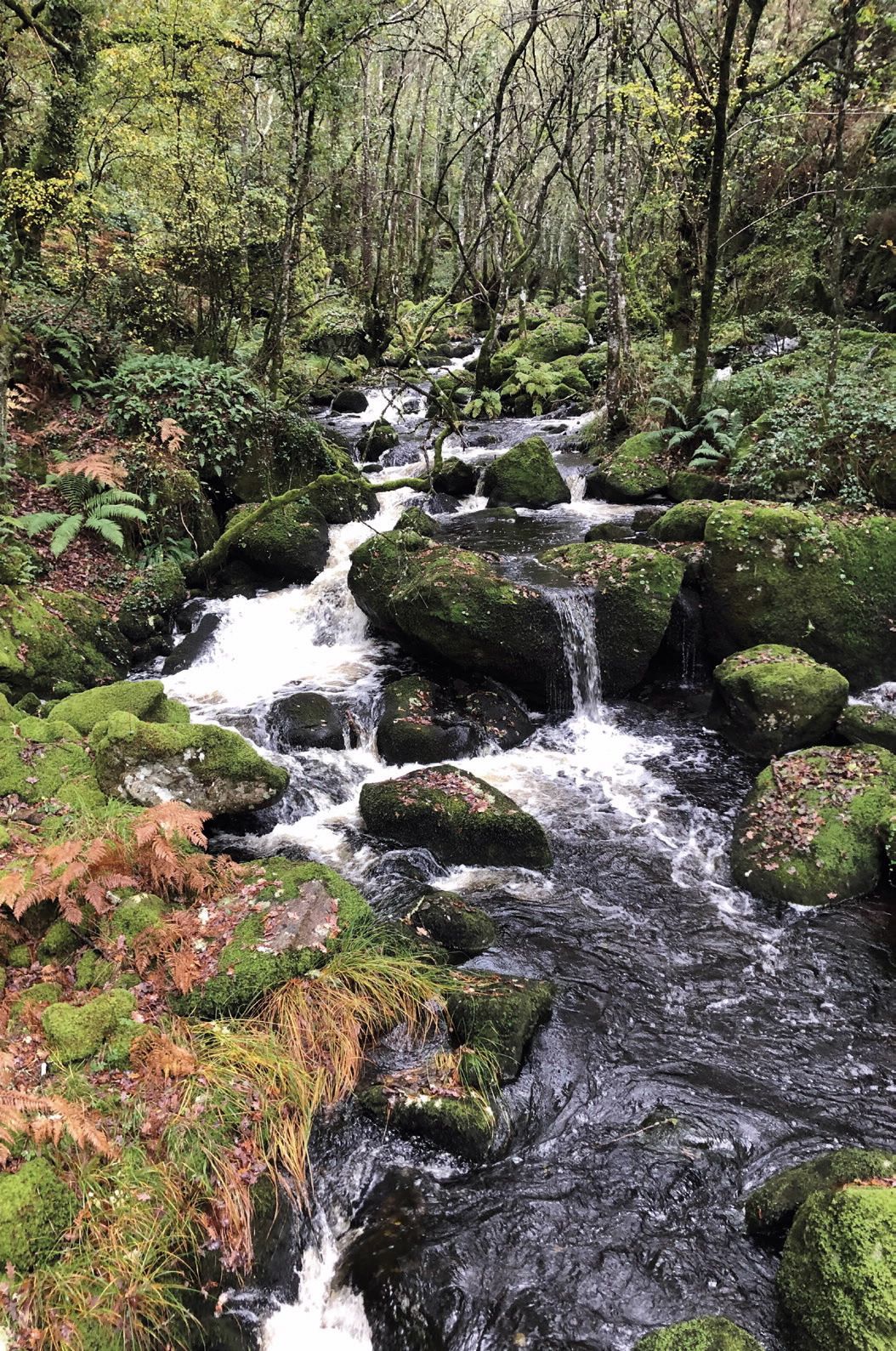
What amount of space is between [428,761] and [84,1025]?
4955 millimetres

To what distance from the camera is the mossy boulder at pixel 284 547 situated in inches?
472

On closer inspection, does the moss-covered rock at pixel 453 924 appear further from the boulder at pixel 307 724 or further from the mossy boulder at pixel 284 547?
the mossy boulder at pixel 284 547

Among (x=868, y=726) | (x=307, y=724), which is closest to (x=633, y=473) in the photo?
(x=868, y=726)

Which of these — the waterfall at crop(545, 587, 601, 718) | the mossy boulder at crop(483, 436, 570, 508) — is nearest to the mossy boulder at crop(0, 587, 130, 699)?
the waterfall at crop(545, 587, 601, 718)

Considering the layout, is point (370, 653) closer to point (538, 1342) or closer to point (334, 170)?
point (538, 1342)

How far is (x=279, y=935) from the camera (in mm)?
5020

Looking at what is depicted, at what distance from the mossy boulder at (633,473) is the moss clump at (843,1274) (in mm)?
12399

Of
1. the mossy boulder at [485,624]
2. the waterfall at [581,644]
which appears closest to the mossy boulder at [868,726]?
the waterfall at [581,644]

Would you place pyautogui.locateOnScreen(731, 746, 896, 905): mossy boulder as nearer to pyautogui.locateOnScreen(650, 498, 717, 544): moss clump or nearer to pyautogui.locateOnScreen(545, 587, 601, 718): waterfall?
pyautogui.locateOnScreen(545, 587, 601, 718): waterfall

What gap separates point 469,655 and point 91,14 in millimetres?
14529

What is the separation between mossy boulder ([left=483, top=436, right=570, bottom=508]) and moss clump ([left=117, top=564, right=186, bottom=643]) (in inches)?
271

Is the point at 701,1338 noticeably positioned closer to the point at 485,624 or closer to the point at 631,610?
the point at 485,624

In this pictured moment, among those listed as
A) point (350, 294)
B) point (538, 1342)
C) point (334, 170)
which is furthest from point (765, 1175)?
point (334, 170)

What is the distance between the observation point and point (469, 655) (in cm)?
941
